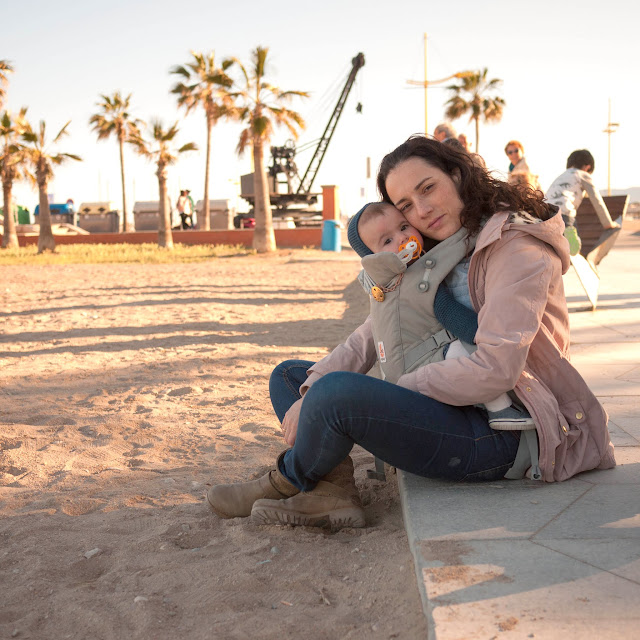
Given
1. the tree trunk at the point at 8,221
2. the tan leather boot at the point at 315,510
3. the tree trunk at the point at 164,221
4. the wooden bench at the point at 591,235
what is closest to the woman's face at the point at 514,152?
the wooden bench at the point at 591,235

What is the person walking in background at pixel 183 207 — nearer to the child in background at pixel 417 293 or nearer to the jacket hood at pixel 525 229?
the child in background at pixel 417 293

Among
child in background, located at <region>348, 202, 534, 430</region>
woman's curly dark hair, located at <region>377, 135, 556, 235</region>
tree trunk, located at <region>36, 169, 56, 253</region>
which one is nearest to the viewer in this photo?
child in background, located at <region>348, 202, 534, 430</region>

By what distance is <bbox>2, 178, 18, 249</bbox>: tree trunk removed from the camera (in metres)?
32.1

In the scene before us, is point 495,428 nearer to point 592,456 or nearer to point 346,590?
point 592,456

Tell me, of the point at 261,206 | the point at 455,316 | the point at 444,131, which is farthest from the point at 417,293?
the point at 261,206

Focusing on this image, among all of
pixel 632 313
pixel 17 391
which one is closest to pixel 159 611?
pixel 17 391

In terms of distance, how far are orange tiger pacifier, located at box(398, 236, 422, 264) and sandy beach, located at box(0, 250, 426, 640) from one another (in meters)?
0.97

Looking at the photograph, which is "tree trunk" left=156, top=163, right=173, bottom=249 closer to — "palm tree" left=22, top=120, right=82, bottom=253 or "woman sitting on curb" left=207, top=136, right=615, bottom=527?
"palm tree" left=22, top=120, right=82, bottom=253

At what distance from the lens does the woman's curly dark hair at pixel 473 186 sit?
8.84ft

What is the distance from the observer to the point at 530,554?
217 centimetres

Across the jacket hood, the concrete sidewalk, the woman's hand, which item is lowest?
the concrete sidewalk

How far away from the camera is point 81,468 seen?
3738 millimetres

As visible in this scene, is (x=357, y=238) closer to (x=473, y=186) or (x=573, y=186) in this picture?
(x=473, y=186)

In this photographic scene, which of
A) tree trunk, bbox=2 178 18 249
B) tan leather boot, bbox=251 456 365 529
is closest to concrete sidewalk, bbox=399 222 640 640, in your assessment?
tan leather boot, bbox=251 456 365 529
